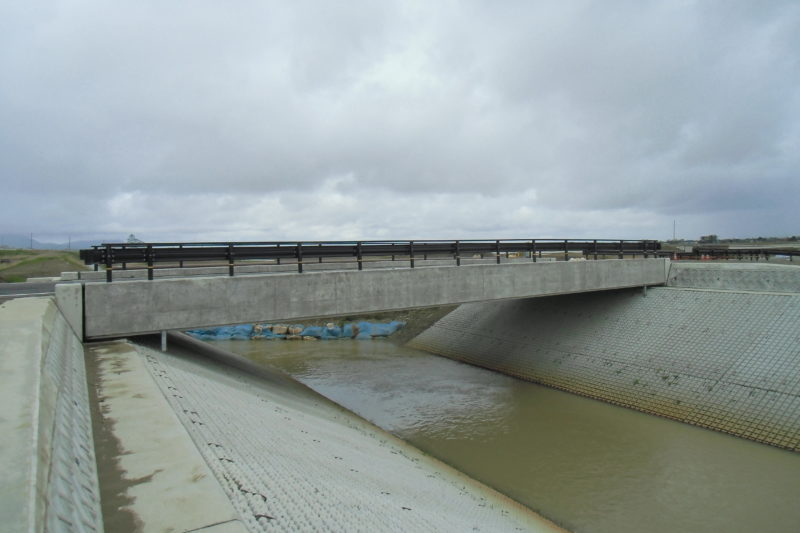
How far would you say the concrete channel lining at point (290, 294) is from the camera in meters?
10.2

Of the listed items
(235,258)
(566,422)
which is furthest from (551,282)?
(235,258)

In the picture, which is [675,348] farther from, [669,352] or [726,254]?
[726,254]

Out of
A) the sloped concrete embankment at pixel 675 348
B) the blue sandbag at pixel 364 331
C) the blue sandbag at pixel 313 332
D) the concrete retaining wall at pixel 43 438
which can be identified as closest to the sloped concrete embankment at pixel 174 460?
the concrete retaining wall at pixel 43 438

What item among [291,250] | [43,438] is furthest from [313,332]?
[43,438]

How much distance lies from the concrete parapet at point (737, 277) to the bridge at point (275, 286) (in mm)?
6219

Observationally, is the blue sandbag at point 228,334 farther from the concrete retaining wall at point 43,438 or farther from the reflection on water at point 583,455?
the concrete retaining wall at point 43,438

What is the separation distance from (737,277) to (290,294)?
66.1 feet

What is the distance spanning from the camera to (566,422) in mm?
15188

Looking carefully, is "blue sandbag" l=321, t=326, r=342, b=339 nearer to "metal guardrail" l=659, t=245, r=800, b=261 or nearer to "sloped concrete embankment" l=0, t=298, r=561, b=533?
"sloped concrete embankment" l=0, t=298, r=561, b=533

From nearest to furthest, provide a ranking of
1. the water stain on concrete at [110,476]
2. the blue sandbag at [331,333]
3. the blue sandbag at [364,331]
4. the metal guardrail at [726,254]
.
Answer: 1. the water stain on concrete at [110,476]
2. the blue sandbag at [331,333]
3. the blue sandbag at [364,331]
4. the metal guardrail at [726,254]

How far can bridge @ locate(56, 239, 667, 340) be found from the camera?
33.6 ft

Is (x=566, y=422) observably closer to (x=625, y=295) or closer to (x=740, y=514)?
(x=740, y=514)

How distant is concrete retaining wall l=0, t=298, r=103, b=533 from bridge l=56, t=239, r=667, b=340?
2.77m

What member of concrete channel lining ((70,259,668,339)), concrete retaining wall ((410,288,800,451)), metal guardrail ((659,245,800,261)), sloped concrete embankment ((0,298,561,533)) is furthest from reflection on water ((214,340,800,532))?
metal guardrail ((659,245,800,261))
